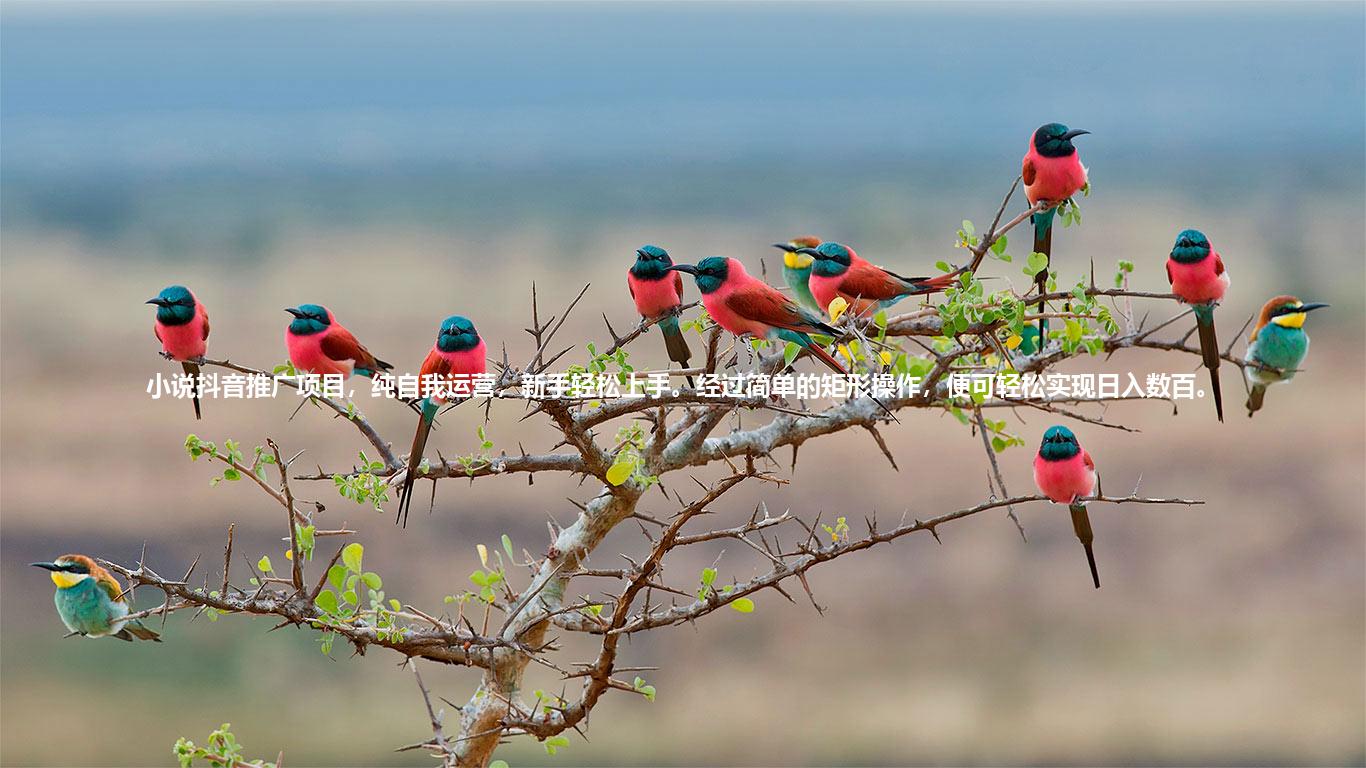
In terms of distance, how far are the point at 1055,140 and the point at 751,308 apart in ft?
2.89

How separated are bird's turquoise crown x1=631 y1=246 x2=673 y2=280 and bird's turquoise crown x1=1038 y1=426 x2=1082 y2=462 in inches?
40.8

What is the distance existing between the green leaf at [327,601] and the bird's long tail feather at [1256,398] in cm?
245

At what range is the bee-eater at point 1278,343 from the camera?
10.8 ft

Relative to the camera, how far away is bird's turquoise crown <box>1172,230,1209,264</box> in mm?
3066

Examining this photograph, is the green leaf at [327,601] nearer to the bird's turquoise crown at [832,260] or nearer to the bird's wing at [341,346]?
the bird's wing at [341,346]

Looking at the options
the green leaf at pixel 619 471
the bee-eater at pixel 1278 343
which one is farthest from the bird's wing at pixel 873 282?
the bee-eater at pixel 1278 343

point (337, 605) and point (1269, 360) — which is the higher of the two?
point (1269, 360)

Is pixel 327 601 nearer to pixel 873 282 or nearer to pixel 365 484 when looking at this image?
pixel 365 484

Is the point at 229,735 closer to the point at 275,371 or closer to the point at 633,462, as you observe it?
the point at 275,371

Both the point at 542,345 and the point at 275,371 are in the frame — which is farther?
the point at 275,371

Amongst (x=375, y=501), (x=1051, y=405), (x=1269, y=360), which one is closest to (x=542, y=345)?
(x=375, y=501)

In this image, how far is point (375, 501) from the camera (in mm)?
3004

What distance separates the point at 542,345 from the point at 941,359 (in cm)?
92

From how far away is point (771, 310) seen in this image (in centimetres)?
296
